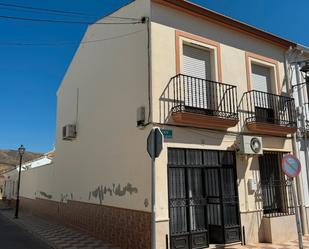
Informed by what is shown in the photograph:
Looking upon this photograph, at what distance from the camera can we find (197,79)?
8820 mm

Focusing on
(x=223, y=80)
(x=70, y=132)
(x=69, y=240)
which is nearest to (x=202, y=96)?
(x=223, y=80)

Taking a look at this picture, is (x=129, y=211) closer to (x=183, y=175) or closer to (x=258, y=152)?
(x=183, y=175)

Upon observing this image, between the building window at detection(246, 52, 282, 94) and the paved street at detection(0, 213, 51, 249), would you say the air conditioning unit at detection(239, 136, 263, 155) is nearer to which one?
the building window at detection(246, 52, 282, 94)

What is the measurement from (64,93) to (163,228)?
9.78 metres

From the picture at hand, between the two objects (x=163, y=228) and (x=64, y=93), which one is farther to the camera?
(x=64, y=93)

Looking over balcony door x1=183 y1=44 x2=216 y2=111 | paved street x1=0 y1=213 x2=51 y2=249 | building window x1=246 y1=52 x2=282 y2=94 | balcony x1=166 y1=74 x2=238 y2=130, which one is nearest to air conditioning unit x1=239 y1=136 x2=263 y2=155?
balcony x1=166 y1=74 x2=238 y2=130

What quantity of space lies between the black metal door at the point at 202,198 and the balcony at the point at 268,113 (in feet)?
4.69

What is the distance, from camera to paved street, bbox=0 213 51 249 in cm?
920

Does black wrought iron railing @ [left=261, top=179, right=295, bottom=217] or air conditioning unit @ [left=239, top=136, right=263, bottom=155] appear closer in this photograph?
air conditioning unit @ [left=239, top=136, right=263, bottom=155]

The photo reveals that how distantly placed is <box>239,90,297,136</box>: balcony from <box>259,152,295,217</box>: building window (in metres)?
0.96

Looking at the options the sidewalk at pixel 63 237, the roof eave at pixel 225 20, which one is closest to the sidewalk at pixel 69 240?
the sidewalk at pixel 63 237

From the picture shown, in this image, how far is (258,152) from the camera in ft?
30.8

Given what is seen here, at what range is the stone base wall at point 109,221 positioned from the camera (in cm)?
779

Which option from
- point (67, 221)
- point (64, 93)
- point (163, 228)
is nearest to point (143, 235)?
point (163, 228)
